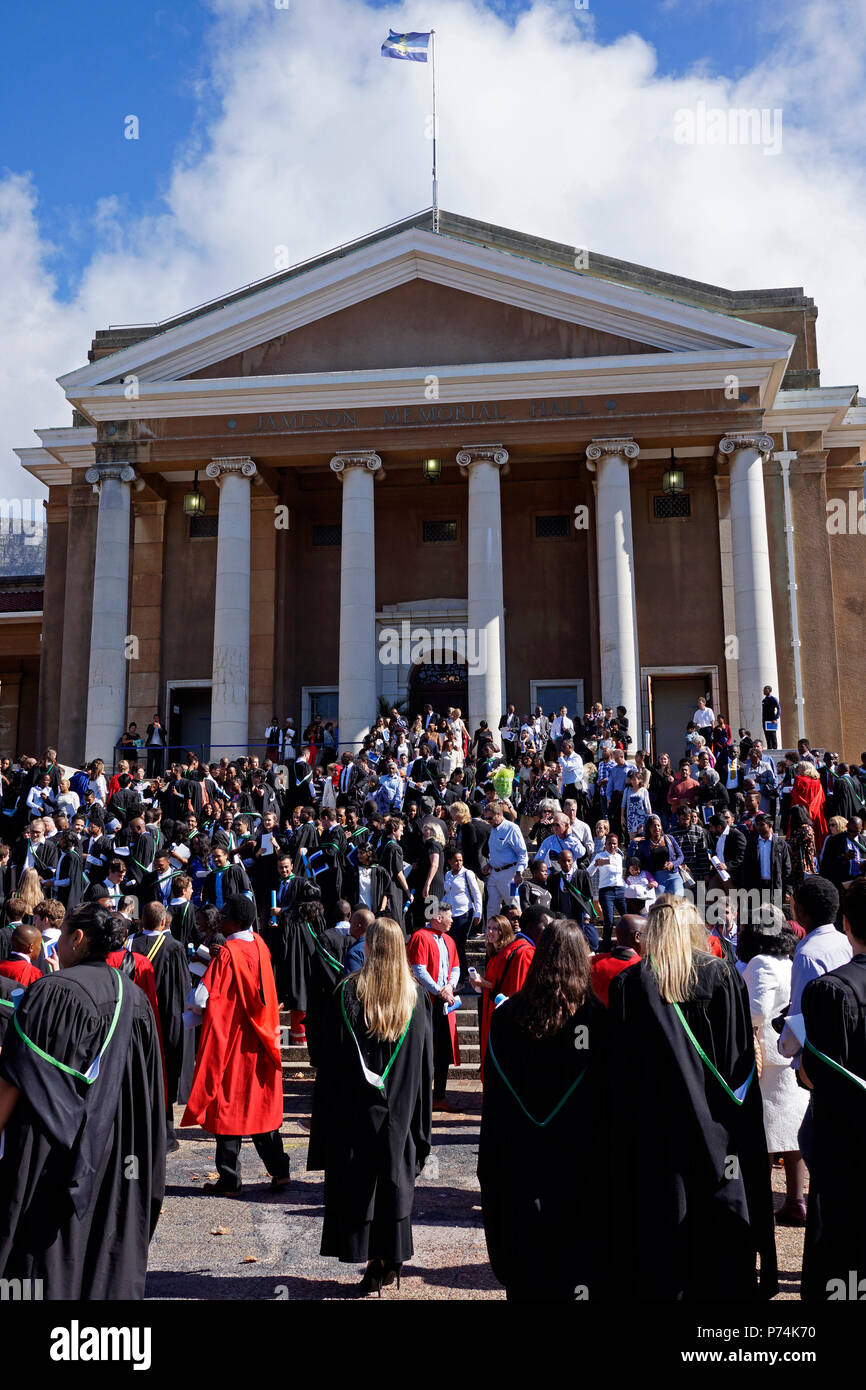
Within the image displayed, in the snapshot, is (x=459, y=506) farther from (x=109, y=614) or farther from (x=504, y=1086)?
(x=504, y=1086)

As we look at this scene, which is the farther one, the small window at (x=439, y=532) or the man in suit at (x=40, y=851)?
the small window at (x=439, y=532)

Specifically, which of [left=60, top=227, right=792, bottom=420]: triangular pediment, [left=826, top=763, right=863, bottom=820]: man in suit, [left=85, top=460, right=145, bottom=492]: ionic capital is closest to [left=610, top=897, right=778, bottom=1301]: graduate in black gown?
[left=826, top=763, right=863, bottom=820]: man in suit

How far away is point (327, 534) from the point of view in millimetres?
29188

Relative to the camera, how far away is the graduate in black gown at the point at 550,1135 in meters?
4.42

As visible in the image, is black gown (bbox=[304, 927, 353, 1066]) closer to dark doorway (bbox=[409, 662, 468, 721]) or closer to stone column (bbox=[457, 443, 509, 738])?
stone column (bbox=[457, 443, 509, 738])

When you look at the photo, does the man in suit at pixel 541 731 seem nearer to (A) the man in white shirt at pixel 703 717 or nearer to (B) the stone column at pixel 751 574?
(A) the man in white shirt at pixel 703 717

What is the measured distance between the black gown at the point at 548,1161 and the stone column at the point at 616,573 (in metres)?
18.9

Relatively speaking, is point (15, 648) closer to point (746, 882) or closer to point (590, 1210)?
point (746, 882)

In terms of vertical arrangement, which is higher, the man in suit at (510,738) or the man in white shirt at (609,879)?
the man in suit at (510,738)

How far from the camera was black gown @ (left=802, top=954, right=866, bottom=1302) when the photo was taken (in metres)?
4.20

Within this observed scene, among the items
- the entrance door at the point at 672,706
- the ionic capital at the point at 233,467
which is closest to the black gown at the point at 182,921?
the ionic capital at the point at 233,467

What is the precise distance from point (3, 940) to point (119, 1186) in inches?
147

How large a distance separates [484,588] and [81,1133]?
811 inches

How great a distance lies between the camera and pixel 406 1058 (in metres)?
5.88
